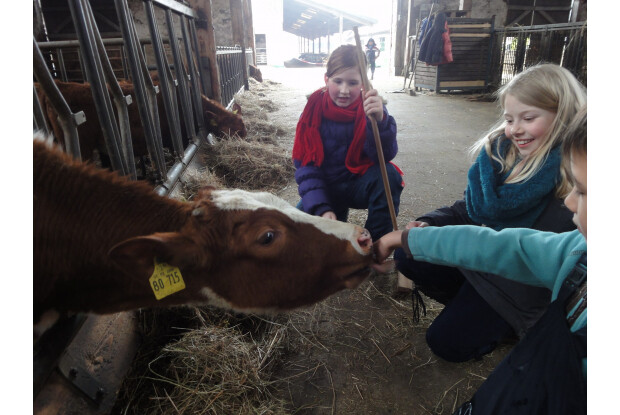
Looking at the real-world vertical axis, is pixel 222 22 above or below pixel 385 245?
above

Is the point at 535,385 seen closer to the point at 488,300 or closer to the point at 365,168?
the point at 488,300

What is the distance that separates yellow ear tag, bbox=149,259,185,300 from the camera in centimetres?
150

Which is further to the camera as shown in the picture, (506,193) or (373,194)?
(373,194)

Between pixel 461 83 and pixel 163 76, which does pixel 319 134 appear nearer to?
pixel 163 76

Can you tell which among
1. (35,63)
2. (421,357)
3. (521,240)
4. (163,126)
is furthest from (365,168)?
(163,126)

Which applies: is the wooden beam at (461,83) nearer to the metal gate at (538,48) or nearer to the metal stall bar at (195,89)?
the metal gate at (538,48)

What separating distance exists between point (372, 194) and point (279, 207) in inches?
50.3

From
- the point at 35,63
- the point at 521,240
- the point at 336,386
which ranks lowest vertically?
the point at 336,386

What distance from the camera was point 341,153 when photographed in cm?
297

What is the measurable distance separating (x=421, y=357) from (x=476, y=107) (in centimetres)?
956

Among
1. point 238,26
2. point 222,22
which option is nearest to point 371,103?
point 238,26

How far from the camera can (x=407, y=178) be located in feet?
16.6

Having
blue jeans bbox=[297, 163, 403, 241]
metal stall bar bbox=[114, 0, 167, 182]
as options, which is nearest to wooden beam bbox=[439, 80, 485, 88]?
metal stall bar bbox=[114, 0, 167, 182]

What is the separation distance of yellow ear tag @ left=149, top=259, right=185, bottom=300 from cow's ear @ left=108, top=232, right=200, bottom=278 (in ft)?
0.08
